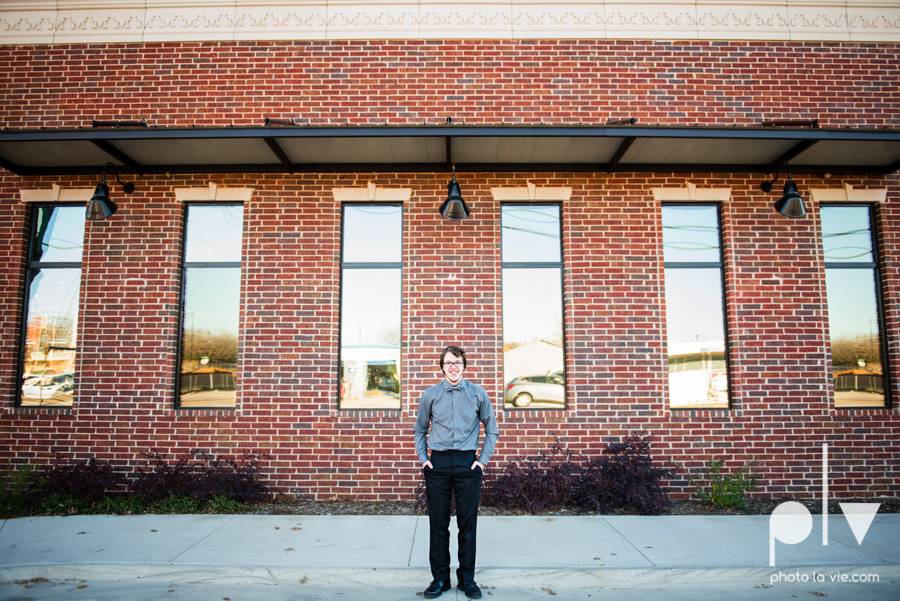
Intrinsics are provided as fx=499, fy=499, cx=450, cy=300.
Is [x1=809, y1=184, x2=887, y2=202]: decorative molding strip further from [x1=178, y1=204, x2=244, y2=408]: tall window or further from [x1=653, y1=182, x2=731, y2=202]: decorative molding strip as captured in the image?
[x1=178, y1=204, x2=244, y2=408]: tall window

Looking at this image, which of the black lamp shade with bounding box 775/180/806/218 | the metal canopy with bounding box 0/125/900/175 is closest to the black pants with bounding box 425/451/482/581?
the metal canopy with bounding box 0/125/900/175

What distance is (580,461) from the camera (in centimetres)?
613

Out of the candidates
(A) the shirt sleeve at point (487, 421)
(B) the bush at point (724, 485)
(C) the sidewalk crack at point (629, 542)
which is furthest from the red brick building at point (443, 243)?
(A) the shirt sleeve at point (487, 421)

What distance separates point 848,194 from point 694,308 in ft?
8.39

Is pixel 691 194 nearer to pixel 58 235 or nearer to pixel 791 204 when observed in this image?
pixel 791 204

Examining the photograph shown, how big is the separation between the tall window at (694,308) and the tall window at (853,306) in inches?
56.8

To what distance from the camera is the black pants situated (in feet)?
12.4

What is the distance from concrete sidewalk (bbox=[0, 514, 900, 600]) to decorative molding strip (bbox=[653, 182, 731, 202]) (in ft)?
13.1

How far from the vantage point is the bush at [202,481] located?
5.83 meters

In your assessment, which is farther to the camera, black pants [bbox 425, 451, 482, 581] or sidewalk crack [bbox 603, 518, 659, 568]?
sidewalk crack [bbox 603, 518, 659, 568]

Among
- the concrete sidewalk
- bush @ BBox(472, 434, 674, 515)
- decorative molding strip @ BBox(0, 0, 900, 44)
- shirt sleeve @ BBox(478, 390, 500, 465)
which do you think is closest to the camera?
shirt sleeve @ BBox(478, 390, 500, 465)

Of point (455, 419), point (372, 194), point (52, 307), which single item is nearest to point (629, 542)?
point (455, 419)

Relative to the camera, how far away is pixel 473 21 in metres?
6.82

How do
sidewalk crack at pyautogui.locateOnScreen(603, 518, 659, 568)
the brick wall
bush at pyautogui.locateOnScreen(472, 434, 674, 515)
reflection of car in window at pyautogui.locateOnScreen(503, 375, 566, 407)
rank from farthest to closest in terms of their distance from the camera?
1. the brick wall
2. reflection of car in window at pyautogui.locateOnScreen(503, 375, 566, 407)
3. bush at pyautogui.locateOnScreen(472, 434, 674, 515)
4. sidewalk crack at pyautogui.locateOnScreen(603, 518, 659, 568)
